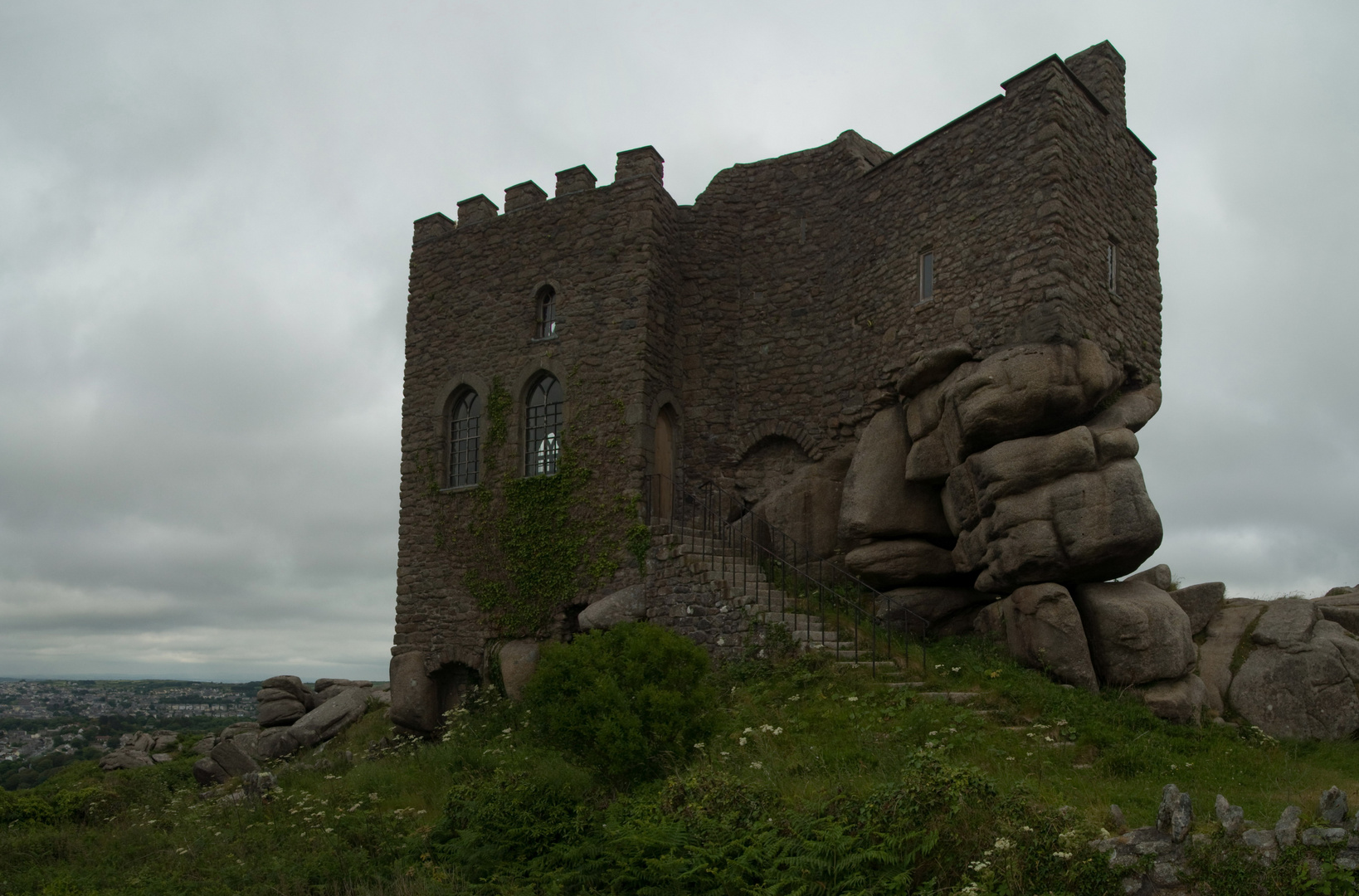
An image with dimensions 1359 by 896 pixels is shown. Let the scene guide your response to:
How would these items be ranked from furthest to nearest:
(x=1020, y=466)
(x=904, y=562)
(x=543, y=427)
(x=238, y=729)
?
1. (x=238, y=729)
2. (x=543, y=427)
3. (x=904, y=562)
4. (x=1020, y=466)

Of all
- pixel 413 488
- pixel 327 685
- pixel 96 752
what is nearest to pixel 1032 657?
pixel 413 488

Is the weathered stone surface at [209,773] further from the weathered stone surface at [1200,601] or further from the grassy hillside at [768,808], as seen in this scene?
the weathered stone surface at [1200,601]

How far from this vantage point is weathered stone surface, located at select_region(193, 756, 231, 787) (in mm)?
16062

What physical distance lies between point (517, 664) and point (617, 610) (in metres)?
2.41

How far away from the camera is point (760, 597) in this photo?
14109mm

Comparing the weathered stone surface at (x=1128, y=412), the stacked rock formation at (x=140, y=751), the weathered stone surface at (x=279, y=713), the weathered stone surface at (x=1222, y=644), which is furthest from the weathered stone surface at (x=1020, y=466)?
the stacked rock formation at (x=140, y=751)

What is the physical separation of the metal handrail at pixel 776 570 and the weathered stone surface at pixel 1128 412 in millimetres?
3697

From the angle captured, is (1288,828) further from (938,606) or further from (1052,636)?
(938,606)

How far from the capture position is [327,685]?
23578 millimetres

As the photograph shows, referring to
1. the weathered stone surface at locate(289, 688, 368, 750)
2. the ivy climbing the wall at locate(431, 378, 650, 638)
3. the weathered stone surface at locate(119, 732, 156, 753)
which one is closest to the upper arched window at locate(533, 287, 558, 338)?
the ivy climbing the wall at locate(431, 378, 650, 638)

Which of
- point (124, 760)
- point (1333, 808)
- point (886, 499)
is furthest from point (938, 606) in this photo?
point (124, 760)

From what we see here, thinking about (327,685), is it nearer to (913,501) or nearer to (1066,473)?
(913,501)

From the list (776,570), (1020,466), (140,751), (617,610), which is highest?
(1020,466)

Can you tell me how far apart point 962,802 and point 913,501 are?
338 inches
